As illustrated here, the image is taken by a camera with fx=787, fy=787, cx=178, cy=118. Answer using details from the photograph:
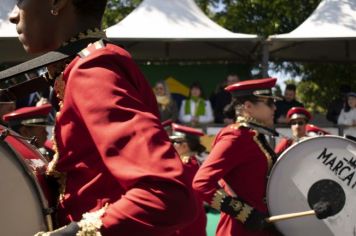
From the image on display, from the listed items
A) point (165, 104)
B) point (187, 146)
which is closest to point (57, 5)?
point (187, 146)

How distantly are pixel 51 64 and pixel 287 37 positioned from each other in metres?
8.86

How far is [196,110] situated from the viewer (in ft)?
34.4

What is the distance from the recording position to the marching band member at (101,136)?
167 cm

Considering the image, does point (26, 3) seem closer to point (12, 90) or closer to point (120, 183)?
point (12, 90)

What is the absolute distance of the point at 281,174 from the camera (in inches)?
197

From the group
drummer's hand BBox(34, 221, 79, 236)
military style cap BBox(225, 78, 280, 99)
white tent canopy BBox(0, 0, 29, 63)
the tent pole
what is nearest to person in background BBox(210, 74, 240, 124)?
the tent pole

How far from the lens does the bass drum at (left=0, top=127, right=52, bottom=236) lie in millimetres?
1884

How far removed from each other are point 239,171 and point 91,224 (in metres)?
3.34

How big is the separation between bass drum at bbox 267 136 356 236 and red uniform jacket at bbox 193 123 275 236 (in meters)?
0.12

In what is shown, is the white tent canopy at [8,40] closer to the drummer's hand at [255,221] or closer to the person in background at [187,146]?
the person in background at [187,146]

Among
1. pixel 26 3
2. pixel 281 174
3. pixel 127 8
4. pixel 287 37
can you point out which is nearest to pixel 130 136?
pixel 26 3

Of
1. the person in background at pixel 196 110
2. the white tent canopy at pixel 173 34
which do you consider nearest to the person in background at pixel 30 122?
the person in background at pixel 196 110

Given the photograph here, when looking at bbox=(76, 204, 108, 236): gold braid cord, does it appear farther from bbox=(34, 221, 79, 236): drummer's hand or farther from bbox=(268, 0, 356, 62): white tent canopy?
bbox=(268, 0, 356, 62): white tent canopy

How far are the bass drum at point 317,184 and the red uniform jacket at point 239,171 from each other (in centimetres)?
12
